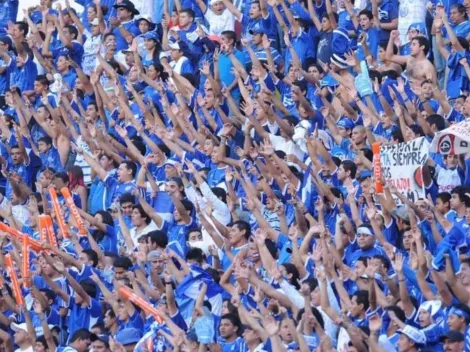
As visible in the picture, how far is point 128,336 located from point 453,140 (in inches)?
110

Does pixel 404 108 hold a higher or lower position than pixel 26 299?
higher

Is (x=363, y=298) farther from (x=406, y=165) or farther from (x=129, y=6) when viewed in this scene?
(x=129, y=6)

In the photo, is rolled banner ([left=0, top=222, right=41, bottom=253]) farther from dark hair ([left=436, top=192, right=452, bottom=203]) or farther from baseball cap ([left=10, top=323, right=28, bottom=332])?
dark hair ([left=436, top=192, right=452, bottom=203])

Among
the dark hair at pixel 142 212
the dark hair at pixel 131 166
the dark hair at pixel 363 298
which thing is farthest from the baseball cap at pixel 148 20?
the dark hair at pixel 363 298

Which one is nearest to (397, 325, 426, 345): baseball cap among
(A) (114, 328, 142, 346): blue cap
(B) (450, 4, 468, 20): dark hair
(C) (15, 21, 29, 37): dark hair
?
(A) (114, 328, 142, 346): blue cap

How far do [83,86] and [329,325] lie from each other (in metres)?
6.69

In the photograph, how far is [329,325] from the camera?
1263 centimetres

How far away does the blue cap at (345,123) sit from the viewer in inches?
627

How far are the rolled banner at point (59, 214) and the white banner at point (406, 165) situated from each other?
2.69 meters

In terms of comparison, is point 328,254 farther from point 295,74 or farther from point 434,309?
point 295,74

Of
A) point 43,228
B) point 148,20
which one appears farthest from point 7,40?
point 43,228

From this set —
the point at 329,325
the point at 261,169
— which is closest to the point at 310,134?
the point at 261,169

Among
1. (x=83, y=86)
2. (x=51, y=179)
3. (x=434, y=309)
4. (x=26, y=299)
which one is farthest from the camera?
(x=83, y=86)

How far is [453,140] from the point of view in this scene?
14.1m
